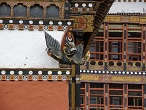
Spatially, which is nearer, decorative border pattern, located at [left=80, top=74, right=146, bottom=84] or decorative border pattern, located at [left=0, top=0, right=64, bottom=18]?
decorative border pattern, located at [left=0, top=0, right=64, bottom=18]

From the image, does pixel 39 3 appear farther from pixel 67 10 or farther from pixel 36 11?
pixel 67 10

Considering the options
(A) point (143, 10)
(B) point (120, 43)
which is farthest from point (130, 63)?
(A) point (143, 10)

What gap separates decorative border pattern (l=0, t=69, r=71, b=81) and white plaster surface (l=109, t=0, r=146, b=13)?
67.0 feet

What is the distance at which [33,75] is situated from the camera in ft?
31.3

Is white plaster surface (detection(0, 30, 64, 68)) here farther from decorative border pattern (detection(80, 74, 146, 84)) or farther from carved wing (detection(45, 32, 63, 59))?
decorative border pattern (detection(80, 74, 146, 84))

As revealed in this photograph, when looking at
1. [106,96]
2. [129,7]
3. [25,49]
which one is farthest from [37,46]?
[129,7]

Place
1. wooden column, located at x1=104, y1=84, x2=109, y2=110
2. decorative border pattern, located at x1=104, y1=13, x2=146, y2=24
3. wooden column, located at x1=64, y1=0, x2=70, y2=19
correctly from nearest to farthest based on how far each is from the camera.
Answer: wooden column, located at x1=64, y1=0, x2=70, y2=19 → wooden column, located at x1=104, y1=84, x2=109, y2=110 → decorative border pattern, located at x1=104, y1=13, x2=146, y2=24

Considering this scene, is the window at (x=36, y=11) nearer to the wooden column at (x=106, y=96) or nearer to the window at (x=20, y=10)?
the window at (x=20, y=10)

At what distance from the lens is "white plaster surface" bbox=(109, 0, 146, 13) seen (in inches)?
1170

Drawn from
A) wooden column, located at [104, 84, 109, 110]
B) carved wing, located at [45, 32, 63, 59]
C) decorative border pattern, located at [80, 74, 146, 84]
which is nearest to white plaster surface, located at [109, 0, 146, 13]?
decorative border pattern, located at [80, 74, 146, 84]

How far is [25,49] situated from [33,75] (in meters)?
0.56

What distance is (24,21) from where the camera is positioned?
386 inches

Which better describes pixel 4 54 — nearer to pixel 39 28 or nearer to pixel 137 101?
pixel 39 28

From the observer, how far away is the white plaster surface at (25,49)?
973 centimetres
